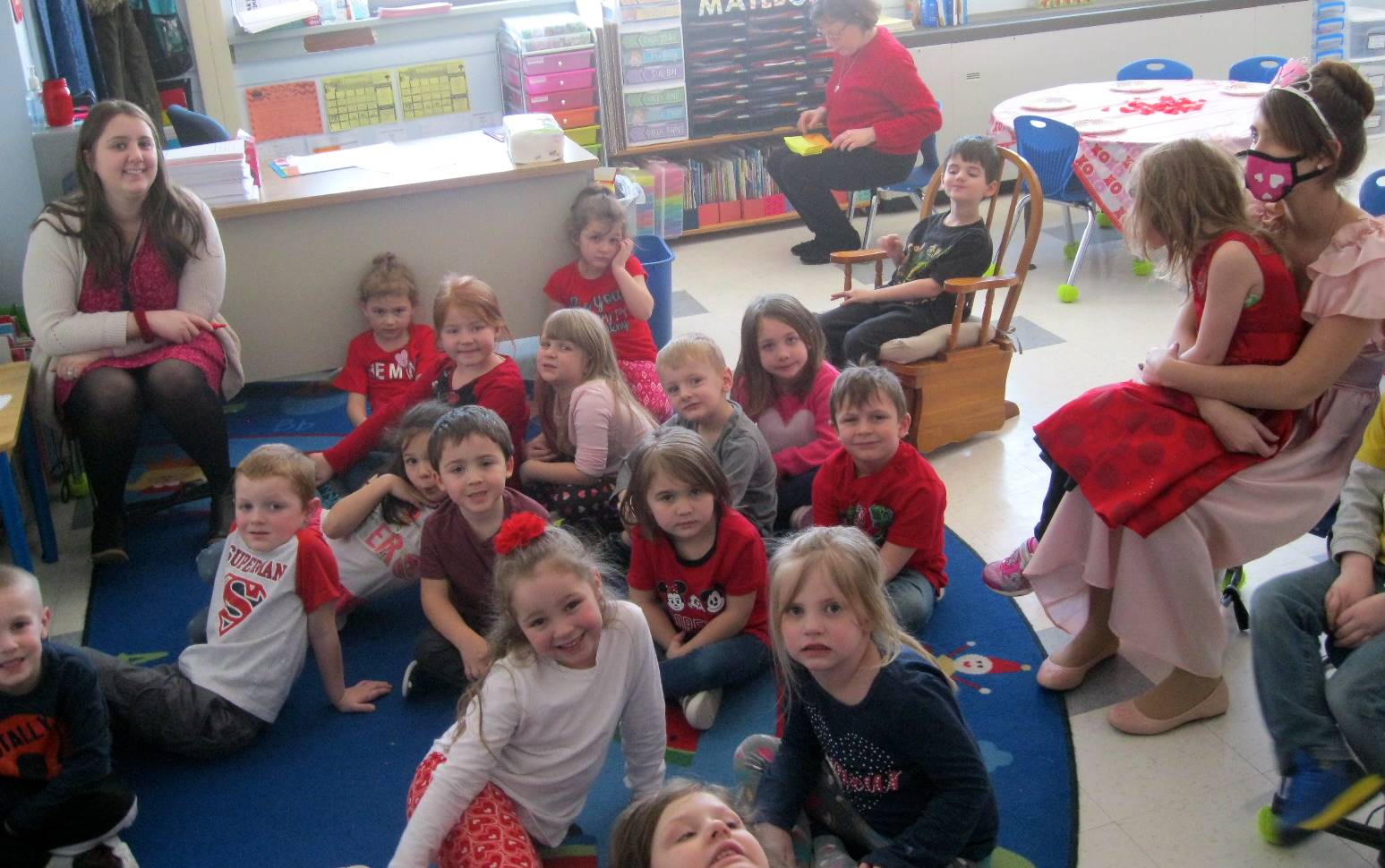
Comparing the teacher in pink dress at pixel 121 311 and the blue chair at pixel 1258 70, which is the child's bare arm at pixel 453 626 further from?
the blue chair at pixel 1258 70

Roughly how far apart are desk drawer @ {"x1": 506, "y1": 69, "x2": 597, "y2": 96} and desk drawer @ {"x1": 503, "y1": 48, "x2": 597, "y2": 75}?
0.7 inches

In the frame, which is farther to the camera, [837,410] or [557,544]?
[837,410]

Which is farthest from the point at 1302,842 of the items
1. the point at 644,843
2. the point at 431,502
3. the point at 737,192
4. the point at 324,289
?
the point at 737,192

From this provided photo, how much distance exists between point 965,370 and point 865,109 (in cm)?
196

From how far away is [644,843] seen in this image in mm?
1501

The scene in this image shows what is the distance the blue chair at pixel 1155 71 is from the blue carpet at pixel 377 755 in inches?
131

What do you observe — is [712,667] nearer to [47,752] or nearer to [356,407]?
[47,752]

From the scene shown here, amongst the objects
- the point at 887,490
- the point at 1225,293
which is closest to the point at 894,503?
the point at 887,490

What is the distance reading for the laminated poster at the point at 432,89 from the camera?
5.39 metres

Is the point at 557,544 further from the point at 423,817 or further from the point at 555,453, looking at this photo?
the point at 555,453

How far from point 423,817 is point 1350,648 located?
1.48m

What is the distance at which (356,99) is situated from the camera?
5297mm

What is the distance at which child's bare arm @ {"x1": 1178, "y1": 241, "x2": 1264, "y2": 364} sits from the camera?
218cm

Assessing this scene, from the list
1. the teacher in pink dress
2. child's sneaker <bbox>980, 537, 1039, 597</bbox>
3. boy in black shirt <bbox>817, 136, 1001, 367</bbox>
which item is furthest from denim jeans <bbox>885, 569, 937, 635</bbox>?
the teacher in pink dress
